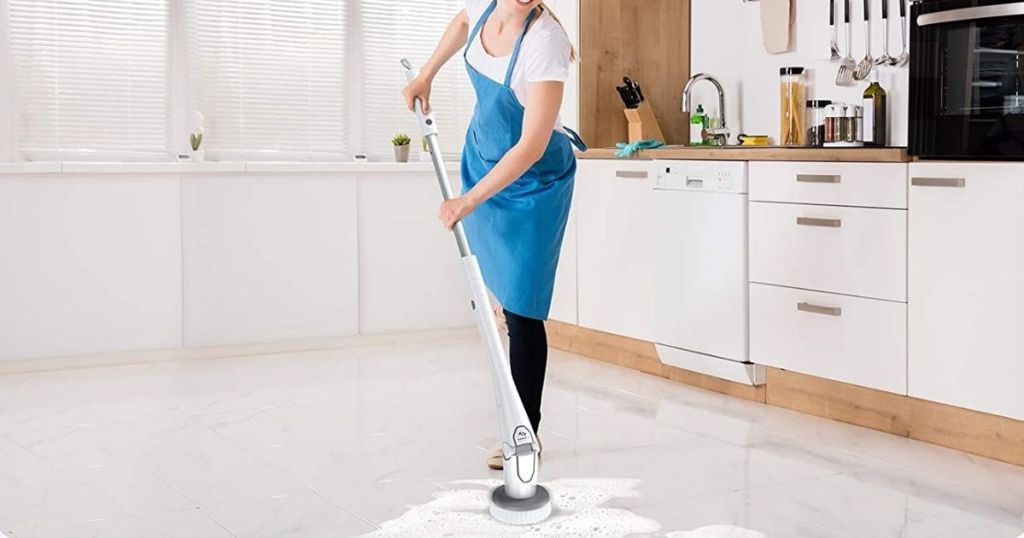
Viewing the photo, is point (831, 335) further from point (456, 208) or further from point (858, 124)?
point (456, 208)

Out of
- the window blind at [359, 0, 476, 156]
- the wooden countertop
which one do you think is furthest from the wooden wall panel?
the window blind at [359, 0, 476, 156]

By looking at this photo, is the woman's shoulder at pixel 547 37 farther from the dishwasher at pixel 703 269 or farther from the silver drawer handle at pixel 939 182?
the dishwasher at pixel 703 269

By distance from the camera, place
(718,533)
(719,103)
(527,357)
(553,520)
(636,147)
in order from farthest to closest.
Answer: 1. (719,103)
2. (636,147)
3. (527,357)
4. (553,520)
5. (718,533)

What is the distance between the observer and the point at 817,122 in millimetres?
4375

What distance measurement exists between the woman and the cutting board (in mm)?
1892

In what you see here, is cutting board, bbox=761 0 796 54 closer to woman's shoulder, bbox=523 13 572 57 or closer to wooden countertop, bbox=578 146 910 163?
wooden countertop, bbox=578 146 910 163

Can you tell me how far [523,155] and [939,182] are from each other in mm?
1305

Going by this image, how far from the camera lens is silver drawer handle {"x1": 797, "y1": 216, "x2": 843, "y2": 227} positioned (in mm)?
3537

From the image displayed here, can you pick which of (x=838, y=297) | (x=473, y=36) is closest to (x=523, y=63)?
(x=473, y=36)

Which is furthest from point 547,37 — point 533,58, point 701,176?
point 701,176

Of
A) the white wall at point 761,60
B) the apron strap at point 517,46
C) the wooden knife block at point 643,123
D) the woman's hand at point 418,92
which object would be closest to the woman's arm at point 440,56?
the woman's hand at point 418,92

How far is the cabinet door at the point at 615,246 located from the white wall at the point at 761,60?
658 mm

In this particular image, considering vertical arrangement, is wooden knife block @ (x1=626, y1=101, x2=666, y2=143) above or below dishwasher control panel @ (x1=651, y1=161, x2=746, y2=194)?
above

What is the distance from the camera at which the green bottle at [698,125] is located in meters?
4.90
